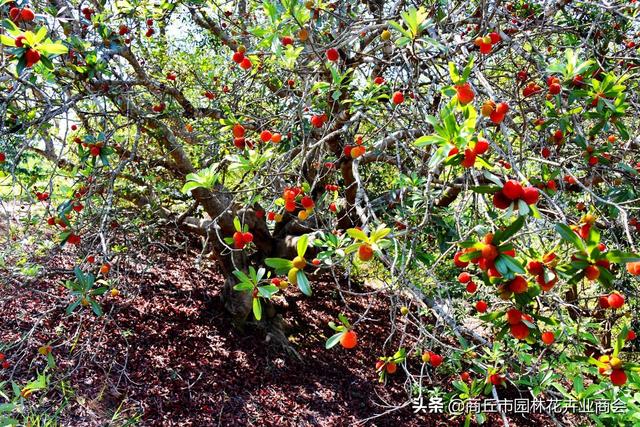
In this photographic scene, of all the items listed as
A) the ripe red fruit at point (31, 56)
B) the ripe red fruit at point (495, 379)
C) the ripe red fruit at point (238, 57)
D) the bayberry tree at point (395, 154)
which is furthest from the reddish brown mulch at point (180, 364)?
the ripe red fruit at point (495, 379)

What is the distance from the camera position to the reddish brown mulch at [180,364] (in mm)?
3033

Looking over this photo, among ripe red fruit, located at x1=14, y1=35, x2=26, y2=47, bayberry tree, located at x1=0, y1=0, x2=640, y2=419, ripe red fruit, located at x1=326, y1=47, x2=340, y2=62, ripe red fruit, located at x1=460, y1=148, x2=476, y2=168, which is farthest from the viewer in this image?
ripe red fruit, located at x1=326, y1=47, x2=340, y2=62

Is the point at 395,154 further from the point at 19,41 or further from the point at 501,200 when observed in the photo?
the point at 19,41

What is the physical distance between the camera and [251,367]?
3.74m

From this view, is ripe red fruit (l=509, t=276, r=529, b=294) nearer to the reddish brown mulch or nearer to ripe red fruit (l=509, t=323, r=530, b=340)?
ripe red fruit (l=509, t=323, r=530, b=340)

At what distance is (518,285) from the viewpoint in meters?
1.00

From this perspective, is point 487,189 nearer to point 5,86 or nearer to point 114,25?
point 5,86

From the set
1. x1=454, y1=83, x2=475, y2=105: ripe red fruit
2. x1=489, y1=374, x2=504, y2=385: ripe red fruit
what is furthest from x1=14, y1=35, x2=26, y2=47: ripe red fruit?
x1=489, y1=374, x2=504, y2=385: ripe red fruit

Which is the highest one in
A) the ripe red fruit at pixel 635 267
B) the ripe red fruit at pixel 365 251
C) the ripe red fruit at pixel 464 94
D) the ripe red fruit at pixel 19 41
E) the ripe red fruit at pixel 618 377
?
the ripe red fruit at pixel 19 41

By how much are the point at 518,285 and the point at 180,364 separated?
10.7ft

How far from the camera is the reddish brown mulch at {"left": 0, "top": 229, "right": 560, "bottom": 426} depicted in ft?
9.95

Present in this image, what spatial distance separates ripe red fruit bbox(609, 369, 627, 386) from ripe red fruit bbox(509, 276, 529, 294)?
63 centimetres

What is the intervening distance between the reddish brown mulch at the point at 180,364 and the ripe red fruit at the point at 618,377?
237 cm

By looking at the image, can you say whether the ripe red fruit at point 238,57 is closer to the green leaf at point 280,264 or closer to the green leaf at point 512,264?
the green leaf at point 280,264
